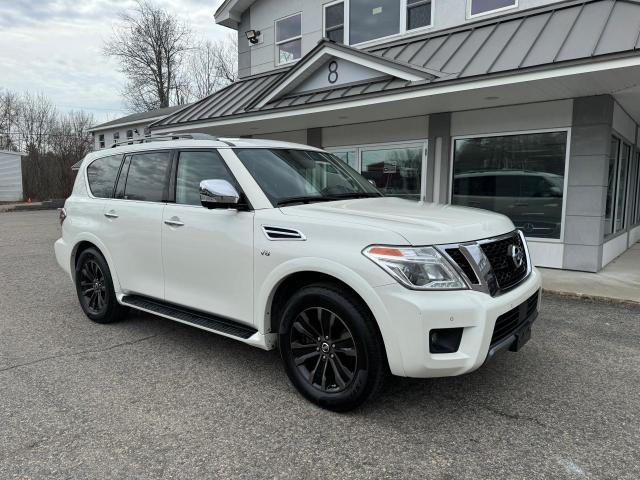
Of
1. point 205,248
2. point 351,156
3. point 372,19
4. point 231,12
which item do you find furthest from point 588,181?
point 231,12

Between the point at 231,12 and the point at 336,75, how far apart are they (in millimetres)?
5821

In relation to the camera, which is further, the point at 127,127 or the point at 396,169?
the point at 127,127

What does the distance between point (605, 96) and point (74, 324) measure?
26.9 ft

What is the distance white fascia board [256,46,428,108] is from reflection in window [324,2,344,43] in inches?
86.5

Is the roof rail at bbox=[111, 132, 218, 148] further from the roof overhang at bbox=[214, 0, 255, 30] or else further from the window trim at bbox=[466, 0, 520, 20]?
the roof overhang at bbox=[214, 0, 255, 30]

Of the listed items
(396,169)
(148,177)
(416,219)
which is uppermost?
(396,169)

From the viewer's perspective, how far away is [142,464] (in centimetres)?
265

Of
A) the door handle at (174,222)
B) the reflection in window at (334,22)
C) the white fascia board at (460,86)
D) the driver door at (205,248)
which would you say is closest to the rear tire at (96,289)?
the driver door at (205,248)

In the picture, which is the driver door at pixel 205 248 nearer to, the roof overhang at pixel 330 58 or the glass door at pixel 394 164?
the roof overhang at pixel 330 58

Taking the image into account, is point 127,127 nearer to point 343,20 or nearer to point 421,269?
point 343,20

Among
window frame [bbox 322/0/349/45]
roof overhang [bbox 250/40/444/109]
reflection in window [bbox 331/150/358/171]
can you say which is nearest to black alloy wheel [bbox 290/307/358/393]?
roof overhang [bbox 250/40/444/109]

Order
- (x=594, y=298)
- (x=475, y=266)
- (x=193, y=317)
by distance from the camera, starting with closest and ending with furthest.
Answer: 1. (x=475, y=266)
2. (x=193, y=317)
3. (x=594, y=298)

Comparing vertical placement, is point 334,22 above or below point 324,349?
above

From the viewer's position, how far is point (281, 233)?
3363 millimetres
